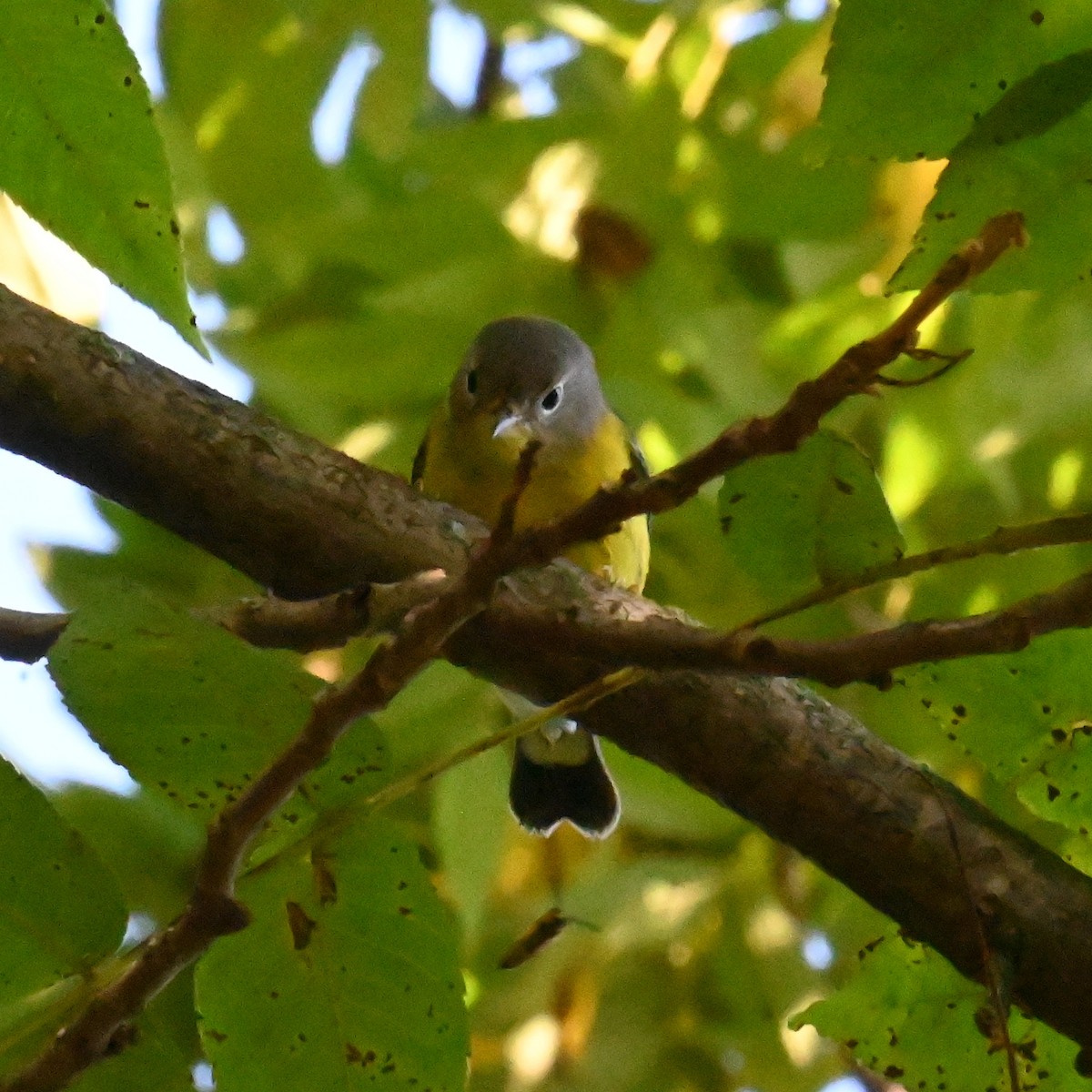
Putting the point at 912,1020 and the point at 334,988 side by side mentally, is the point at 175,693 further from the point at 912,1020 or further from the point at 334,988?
the point at 912,1020

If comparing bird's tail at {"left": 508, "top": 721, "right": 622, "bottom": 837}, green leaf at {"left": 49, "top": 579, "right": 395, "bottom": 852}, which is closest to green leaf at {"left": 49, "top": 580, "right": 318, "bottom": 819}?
green leaf at {"left": 49, "top": 579, "right": 395, "bottom": 852}

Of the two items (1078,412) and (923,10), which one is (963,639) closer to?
(923,10)

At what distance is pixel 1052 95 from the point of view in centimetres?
135

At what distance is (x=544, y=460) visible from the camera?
10.4 feet

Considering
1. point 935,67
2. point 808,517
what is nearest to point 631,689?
point 808,517

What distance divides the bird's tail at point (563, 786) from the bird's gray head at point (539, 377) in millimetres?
664

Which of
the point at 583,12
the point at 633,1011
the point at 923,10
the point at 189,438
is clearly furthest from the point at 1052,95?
the point at 583,12

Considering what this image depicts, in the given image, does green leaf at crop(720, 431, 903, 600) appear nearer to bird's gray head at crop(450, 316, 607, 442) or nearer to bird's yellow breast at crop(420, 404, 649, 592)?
bird's yellow breast at crop(420, 404, 649, 592)

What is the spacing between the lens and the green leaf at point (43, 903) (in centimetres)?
141

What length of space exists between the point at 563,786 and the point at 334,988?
1809 millimetres

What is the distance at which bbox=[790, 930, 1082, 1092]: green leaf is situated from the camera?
158 cm

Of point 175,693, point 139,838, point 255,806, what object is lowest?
point 255,806

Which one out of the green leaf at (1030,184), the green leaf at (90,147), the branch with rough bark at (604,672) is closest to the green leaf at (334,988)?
the branch with rough bark at (604,672)

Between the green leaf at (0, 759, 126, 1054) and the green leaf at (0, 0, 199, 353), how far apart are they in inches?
17.7
